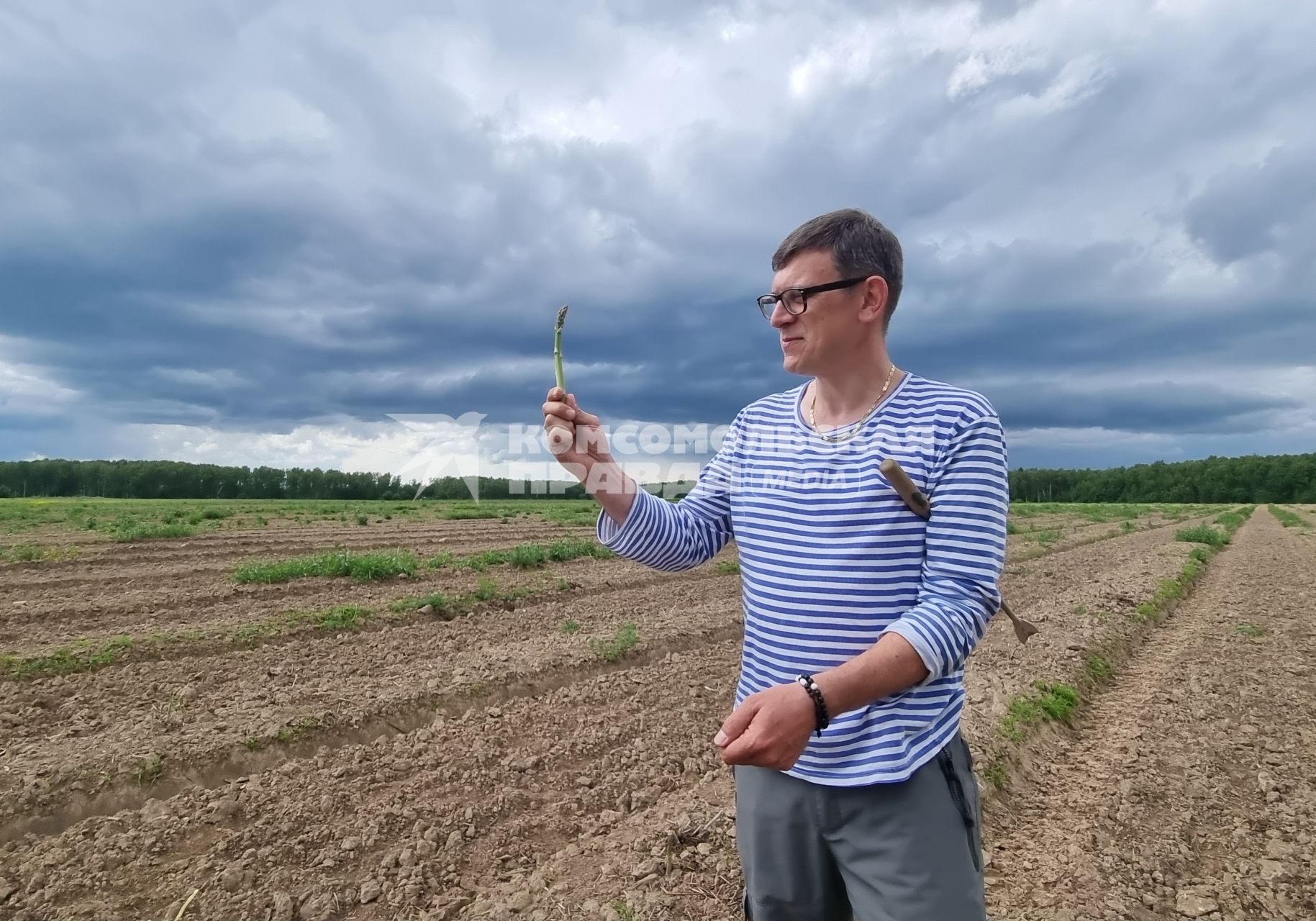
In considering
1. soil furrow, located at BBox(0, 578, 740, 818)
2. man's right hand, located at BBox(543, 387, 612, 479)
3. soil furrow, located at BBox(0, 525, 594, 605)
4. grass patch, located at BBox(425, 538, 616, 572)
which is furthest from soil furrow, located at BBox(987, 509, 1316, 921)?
soil furrow, located at BBox(0, 525, 594, 605)

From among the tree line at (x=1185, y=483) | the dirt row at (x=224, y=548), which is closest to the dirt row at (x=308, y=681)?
the dirt row at (x=224, y=548)

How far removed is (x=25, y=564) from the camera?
12.0 meters

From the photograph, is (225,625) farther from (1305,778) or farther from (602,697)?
(1305,778)

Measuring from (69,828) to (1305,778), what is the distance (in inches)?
275

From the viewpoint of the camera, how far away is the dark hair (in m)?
1.50

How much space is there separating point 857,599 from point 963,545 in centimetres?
23

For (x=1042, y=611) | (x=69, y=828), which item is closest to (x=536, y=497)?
(x=1042, y=611)

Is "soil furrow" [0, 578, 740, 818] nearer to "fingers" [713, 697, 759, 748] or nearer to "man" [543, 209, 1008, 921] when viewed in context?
"man" [543, 209, 1008, 921]

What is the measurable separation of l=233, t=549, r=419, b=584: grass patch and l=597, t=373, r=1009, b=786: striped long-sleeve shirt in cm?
1000

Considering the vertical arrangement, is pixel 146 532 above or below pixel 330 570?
above

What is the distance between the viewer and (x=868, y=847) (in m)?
1.43

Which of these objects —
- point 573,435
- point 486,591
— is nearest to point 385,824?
point 573,435

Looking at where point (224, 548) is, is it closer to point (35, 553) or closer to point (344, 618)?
point (35, 553)

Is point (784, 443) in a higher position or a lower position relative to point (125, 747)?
higher
